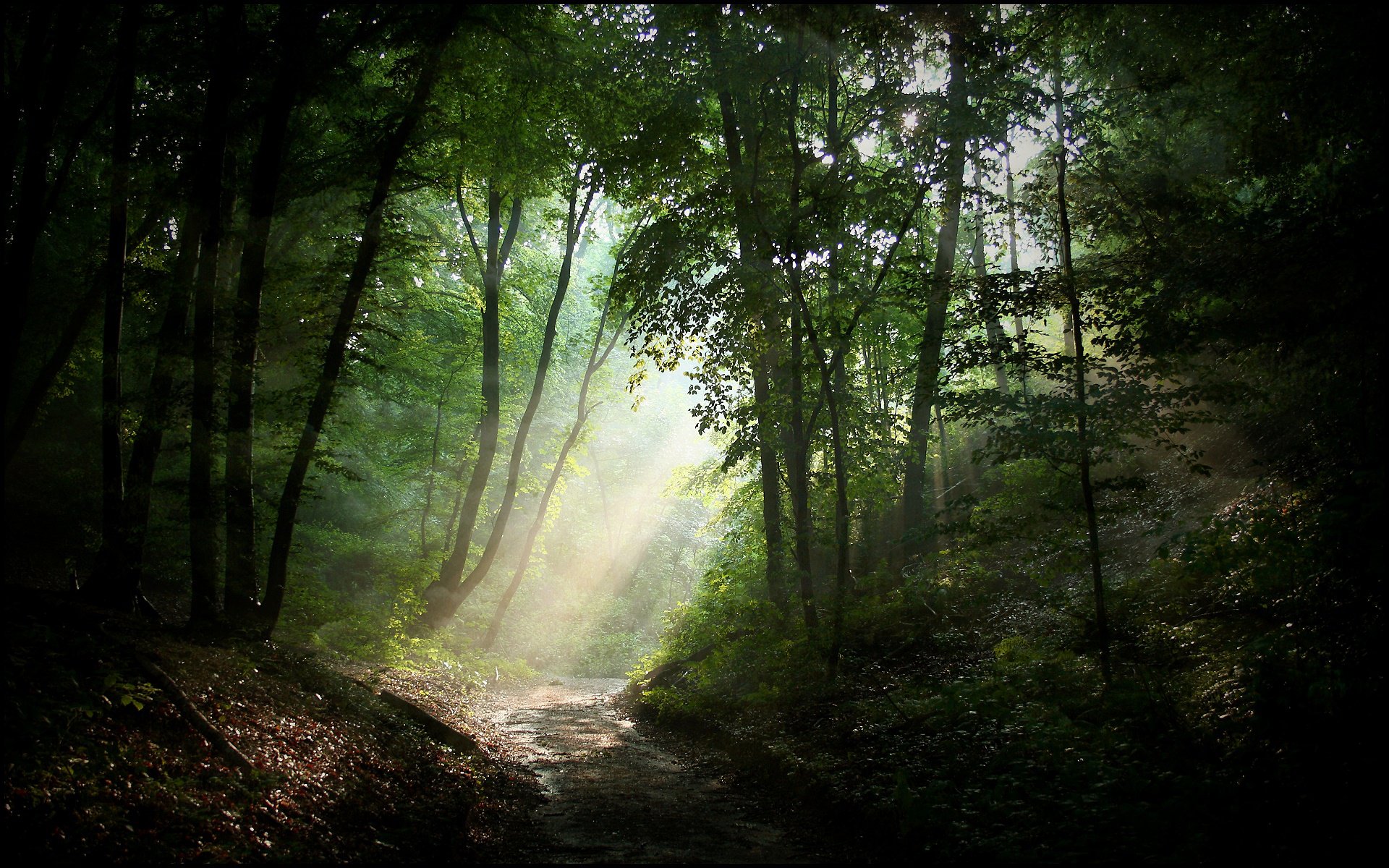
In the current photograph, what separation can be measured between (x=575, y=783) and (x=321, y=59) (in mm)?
9338

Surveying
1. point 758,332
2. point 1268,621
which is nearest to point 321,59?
point 758,332

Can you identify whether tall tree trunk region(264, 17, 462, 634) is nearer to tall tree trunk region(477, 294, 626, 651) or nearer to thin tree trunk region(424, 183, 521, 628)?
thin tree trunk region(424, 183, 521, 628)

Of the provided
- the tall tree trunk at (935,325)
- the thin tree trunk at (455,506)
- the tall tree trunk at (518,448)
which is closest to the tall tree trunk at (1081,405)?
the tall tree trunk at (935,325)

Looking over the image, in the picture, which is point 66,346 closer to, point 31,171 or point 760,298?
point 31,171

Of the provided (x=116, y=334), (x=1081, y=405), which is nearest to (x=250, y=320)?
(x=116, y=334)

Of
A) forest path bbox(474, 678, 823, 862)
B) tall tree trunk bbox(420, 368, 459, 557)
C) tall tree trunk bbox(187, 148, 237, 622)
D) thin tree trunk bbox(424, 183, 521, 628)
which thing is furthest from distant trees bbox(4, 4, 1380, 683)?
tall tree trunk bbox(420, 368, 459, 557)

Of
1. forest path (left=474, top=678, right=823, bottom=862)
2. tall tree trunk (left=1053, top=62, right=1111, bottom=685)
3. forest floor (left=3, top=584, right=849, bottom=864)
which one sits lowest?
forest path (left=474, top=678, right=823, bottom=862)

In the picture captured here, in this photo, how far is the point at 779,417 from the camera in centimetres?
1073

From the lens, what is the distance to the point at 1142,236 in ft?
23.6

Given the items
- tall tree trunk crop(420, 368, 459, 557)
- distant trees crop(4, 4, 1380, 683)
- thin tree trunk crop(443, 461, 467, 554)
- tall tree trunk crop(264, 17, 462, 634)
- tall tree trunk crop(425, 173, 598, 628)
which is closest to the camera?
distant trees crop(4, 4, 1380, 683)

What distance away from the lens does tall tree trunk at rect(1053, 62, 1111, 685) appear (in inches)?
268

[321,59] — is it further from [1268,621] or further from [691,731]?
[1268,621]

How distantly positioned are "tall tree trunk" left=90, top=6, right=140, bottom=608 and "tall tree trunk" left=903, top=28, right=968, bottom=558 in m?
9.10

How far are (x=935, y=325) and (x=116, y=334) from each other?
11.7m
